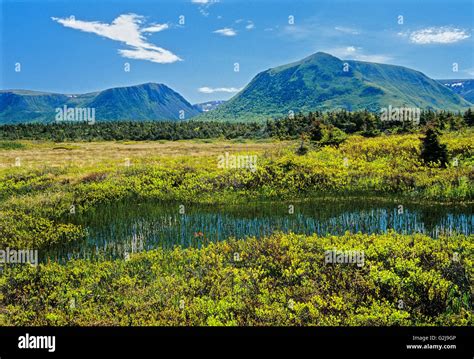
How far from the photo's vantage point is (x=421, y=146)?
78.7 feet

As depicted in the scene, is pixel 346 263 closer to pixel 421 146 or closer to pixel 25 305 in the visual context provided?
pixel 25 305

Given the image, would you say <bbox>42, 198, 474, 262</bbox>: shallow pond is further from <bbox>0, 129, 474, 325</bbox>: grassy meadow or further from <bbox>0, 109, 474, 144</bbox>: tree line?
<bbox>0, 109, 474, 144</bbox>: tree line

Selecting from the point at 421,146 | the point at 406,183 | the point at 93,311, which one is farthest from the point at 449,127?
the point at 93,311

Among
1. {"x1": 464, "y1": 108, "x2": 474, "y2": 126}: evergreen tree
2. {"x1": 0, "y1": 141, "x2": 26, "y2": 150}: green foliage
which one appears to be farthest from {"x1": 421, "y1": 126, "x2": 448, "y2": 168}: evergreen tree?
{"x1": 0, "y1": 141, "x2": 26, "y2": 150}: green foliage

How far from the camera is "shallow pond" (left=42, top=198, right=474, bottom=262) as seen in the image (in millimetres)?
13672

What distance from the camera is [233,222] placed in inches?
634

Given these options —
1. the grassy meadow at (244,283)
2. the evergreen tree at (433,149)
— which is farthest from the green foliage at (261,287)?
the evergreen tree at (433,149)

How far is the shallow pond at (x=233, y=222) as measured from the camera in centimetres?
1367

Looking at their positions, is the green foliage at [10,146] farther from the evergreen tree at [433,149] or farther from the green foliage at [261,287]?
the evergreen tree at [433,149]

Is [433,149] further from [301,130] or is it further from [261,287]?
[301,130]

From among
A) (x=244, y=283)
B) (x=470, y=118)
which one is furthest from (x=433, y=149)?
(x=470, y=118)
